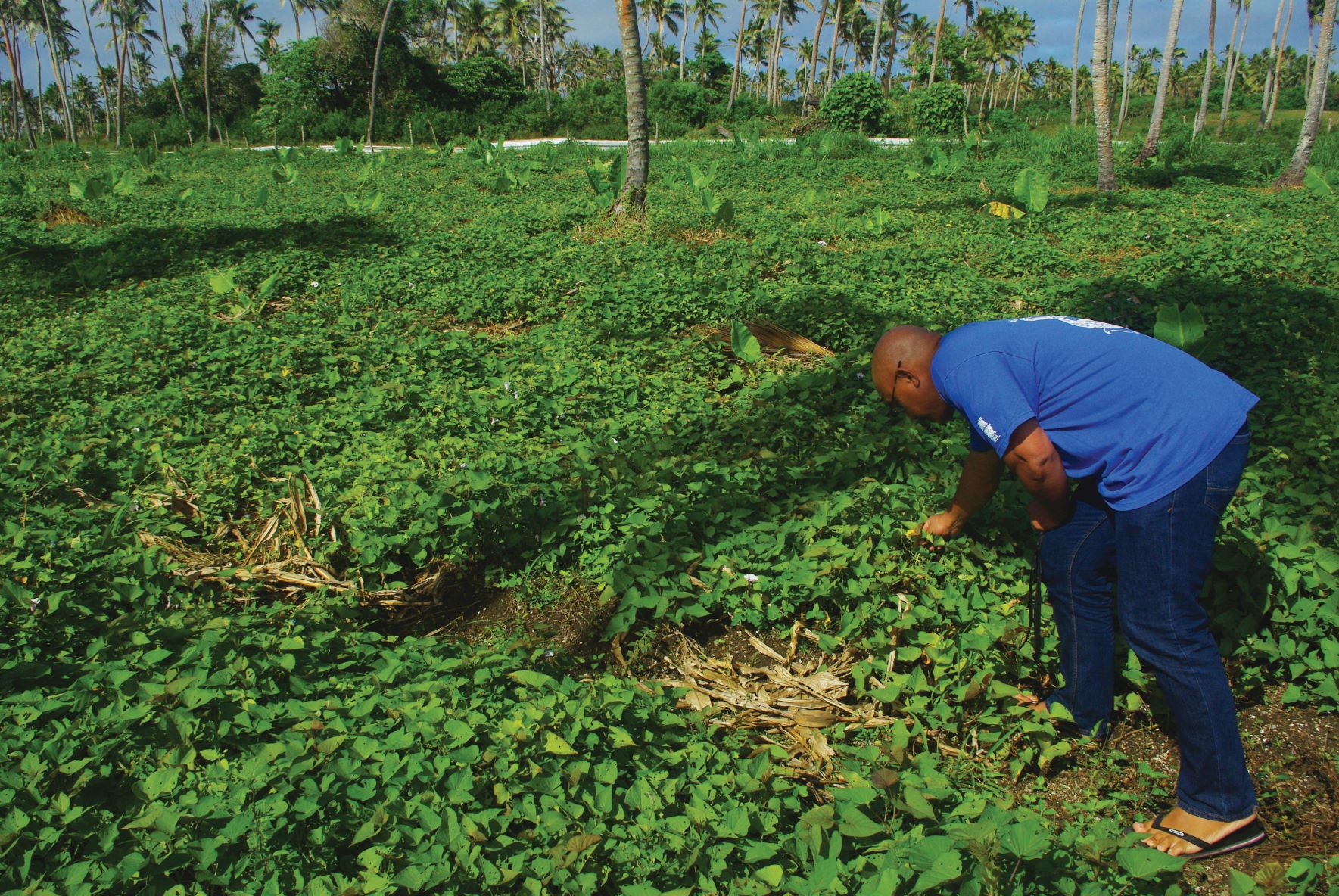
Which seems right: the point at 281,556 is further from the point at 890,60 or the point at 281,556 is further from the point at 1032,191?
the point at 890,60

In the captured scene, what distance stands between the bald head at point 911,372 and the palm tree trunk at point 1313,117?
14.7 m

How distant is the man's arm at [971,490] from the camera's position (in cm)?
275

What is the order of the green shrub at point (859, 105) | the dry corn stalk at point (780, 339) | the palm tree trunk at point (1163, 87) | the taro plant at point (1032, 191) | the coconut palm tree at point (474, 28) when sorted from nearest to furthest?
the dry corn stalk at point (780, 339) < the taro plant at point (1032, 191) < the palm tree trunk at point (1163, 87) < the green shrub at point (859, 105) < the coconut palm tree at point (474, 28)

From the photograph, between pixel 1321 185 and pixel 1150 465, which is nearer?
pixel 1150 465

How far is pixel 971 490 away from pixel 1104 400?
25.4 inches

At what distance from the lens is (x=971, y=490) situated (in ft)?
9.36

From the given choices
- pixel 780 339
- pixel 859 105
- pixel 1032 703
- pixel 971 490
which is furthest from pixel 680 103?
pixel 1032 703

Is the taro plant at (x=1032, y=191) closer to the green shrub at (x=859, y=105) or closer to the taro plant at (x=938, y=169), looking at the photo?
the taro plant at (x=938, y=169)

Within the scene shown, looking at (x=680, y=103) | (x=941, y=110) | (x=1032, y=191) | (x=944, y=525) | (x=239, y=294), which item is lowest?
(x=944, y=525)

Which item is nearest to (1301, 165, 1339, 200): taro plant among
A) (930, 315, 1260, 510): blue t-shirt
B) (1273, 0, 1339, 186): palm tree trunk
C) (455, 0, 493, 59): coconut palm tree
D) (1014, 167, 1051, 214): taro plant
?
(1273, 0, 1339, 186): palm tree trunk

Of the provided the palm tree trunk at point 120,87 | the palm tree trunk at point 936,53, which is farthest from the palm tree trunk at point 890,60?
the palm tree trunk at point 120,87

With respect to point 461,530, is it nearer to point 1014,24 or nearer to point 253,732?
point 253,732

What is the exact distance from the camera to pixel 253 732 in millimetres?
2383

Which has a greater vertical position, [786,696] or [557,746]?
[557,746]
